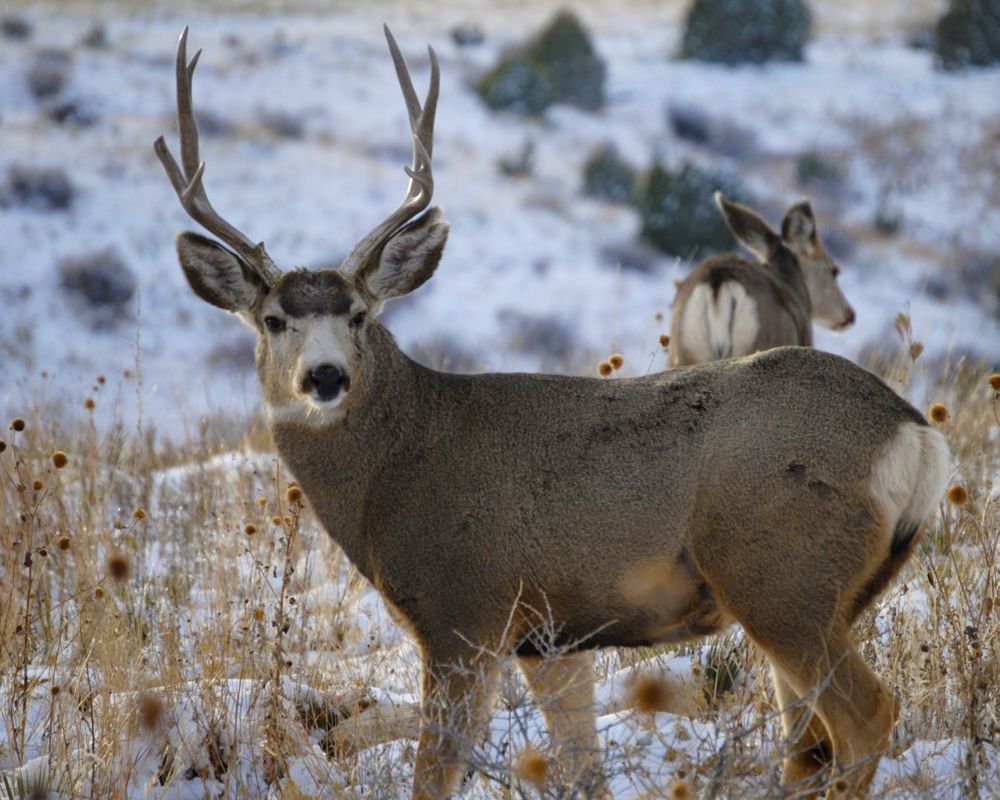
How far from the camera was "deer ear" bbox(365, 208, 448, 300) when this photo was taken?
18.9ft

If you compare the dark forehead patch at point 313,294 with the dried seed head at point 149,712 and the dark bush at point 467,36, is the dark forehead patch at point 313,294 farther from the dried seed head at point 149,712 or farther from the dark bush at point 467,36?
the dark bush at point 467,36

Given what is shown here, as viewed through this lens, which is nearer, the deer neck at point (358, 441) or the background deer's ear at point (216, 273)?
the deer neck at point (358, 441)

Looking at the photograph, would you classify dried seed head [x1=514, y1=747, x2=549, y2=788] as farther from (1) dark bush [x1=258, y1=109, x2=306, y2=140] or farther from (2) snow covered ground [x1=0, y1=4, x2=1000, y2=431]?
Answer: (1) dark bush [x1=258, y1=109, x2=306, y2=140]

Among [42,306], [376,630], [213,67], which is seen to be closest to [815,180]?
[213,67]

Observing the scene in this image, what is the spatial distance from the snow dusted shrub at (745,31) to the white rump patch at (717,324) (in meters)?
33.6

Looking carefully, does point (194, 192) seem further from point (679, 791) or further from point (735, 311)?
point (735, 311)

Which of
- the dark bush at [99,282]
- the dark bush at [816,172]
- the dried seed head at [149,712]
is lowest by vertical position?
the dark bush at [816,172]

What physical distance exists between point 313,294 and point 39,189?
23.2m

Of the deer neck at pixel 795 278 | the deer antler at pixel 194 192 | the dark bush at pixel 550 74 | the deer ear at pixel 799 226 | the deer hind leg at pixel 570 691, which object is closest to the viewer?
the deer hind leg at pixel 570 691

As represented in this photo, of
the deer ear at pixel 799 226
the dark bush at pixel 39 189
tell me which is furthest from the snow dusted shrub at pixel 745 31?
the deer ear at pixel 799 226

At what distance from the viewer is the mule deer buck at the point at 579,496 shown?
182 inches

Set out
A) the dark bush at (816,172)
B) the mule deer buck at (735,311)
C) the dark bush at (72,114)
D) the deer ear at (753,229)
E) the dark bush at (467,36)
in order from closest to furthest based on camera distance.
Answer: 1. the mule deer buck at (735,311)
2. the deer ear at (753,229)
3. the dark bush at (72,114)
4. the dark bush at (816,172)
5. the dark bush at (467,36)

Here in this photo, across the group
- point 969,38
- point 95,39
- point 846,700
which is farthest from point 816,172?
point 846,700

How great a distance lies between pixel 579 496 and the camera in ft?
16.3
